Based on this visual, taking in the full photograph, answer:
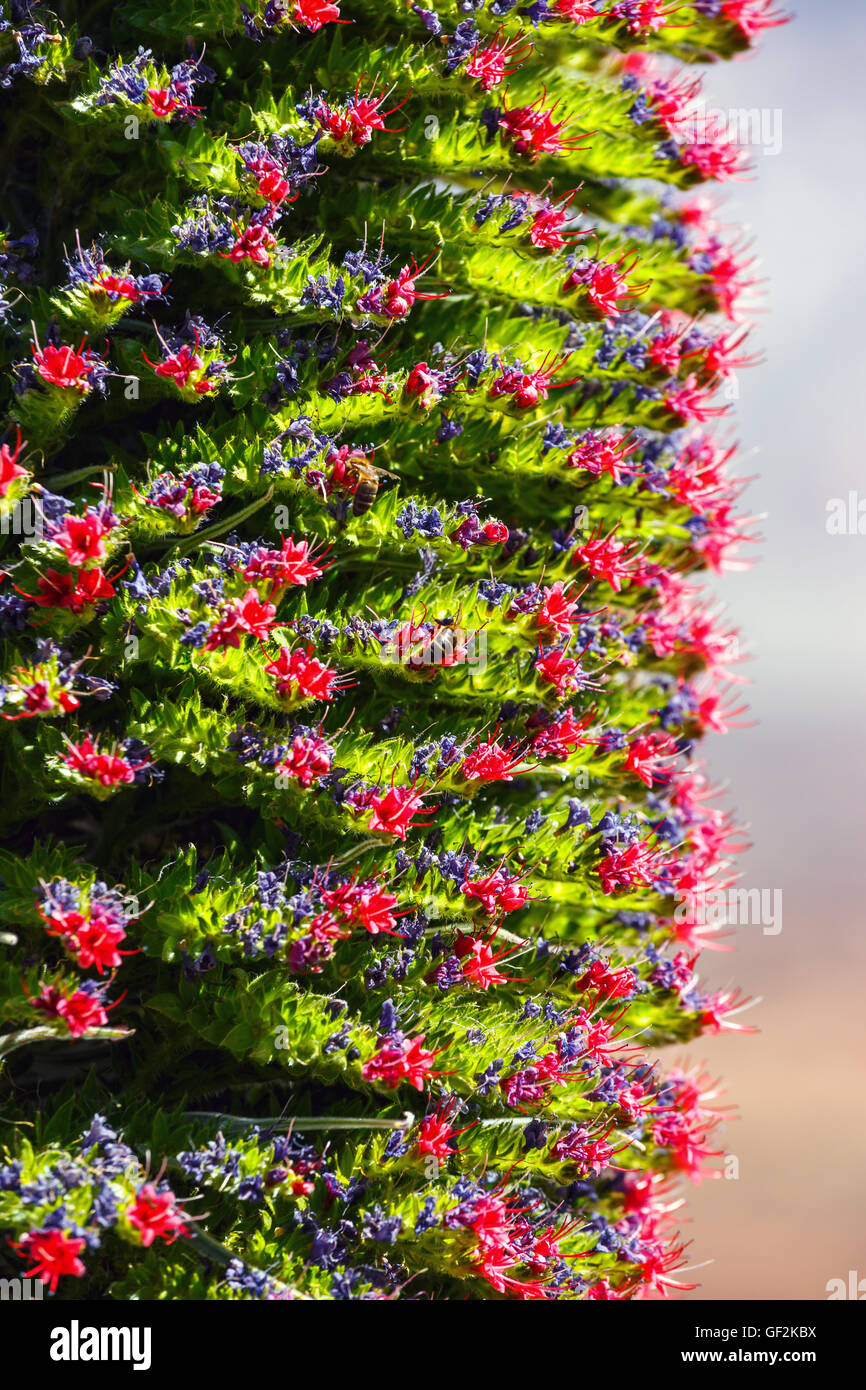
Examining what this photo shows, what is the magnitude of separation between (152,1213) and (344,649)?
3.34m

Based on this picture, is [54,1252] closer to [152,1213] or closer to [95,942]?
[152,1213]

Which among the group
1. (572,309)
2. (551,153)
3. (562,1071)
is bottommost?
(562,1071)

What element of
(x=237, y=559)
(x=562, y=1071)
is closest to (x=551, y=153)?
(x=237, y=559)

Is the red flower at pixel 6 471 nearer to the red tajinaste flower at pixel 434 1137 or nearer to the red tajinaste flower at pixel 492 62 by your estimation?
the red tajinaste flower at pixel 492 62

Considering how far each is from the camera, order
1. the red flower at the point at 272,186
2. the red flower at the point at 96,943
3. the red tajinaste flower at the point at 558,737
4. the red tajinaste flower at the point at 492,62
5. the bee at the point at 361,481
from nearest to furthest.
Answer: the red flower at the point at 96,943
the red flower at the point at 272,186
the bee at the point at 361,481
the red tajinaste flower at the point at 492,62
the red tajinaste flower at the point at 558,737

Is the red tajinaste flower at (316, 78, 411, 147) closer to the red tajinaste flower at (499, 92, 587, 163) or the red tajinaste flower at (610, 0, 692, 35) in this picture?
the red tajinaste flower at (499, 92, 587, 163)

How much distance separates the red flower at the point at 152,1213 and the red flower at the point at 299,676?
275 cm

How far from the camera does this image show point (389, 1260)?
7773mm

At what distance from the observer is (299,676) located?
24.1ft

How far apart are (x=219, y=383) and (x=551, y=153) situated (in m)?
2.90

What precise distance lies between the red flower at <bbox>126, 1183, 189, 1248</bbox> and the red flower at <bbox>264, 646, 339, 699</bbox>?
2754 millimetres

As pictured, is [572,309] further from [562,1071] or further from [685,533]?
[562,1071]

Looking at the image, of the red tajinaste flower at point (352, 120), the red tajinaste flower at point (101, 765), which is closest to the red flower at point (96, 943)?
the red tajinaste flower at point (101, 765)

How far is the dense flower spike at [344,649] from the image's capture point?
7.32m
